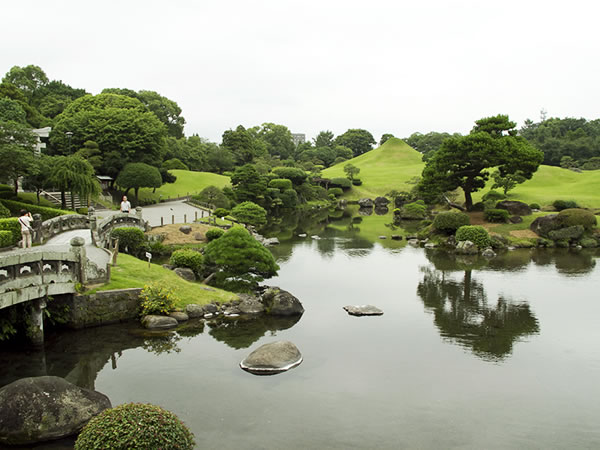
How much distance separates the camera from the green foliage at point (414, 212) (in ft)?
214

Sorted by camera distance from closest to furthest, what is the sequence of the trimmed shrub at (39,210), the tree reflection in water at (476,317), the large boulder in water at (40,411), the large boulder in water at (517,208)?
the large boulder in water at (40,411) < the tree reflection in water at (476,317) < the trimmed shrub at (39,210) < the large boulder in water at (517,208)

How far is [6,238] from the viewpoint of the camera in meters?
23.1

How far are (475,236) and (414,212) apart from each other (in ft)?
83.6

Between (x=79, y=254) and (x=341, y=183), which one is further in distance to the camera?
(x=341, y=183)

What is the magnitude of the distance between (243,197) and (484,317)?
47415 mm

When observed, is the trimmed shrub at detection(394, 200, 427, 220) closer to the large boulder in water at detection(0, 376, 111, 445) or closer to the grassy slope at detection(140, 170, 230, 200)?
the grassy slope at detection(140, 170, 230, 200)

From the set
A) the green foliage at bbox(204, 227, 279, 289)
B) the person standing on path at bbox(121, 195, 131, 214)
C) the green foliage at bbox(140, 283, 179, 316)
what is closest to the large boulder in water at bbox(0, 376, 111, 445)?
the green foliage at bbox(140, 283, 179, 316)

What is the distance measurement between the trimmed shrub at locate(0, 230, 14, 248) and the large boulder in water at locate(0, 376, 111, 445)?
14179mm

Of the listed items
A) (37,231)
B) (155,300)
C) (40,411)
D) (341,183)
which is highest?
(341,183)

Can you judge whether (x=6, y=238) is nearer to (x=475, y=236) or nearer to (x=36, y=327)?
(x=36, y=327)

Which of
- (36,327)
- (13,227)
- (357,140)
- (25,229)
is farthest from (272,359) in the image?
(357,140)

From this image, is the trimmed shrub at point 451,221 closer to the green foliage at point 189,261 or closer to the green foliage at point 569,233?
the green foliage at point 569,233

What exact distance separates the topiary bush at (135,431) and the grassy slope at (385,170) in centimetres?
8945

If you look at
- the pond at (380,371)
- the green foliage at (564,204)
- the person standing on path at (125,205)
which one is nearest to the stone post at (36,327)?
the pond at (380,371)
